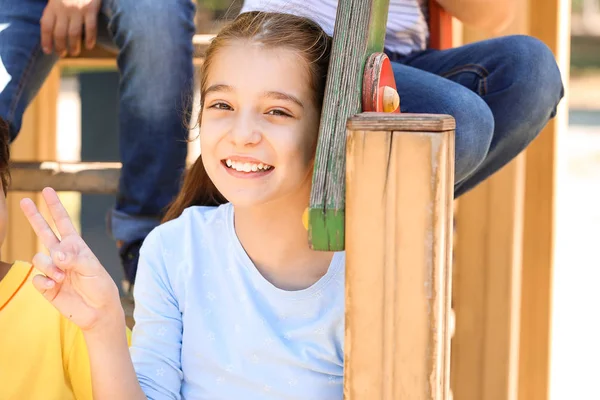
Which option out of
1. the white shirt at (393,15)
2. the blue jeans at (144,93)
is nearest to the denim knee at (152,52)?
the blue jeans at (144,93)

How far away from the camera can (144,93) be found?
5.94ft

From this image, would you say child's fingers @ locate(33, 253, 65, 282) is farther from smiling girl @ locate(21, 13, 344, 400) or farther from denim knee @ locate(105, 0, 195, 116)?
denim knee @ locate(105, 0, 195, 116)

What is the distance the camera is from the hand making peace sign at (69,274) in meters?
1.08

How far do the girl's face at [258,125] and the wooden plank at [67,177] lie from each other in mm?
816

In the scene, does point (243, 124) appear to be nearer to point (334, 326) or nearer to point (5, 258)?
point (334, 326)

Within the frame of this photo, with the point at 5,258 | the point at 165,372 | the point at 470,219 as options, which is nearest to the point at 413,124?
the point at 165,372

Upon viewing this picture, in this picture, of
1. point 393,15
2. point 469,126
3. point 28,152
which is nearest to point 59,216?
point 469,126

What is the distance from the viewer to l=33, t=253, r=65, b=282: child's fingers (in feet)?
3.52

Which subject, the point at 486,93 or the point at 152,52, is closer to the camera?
the point at 486,93

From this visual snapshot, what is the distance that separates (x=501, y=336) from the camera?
2.47 metres

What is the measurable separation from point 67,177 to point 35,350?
772mm

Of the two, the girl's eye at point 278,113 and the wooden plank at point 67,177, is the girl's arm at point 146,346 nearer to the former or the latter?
the girl's eye at point 278,113

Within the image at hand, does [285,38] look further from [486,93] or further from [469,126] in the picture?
[486,93]

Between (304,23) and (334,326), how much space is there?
49 centimetres
